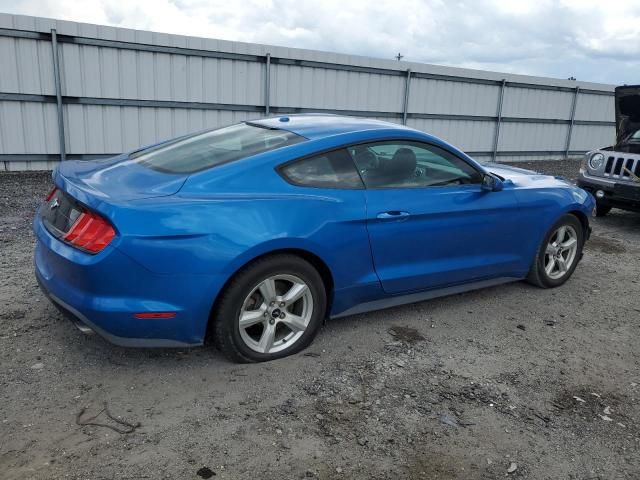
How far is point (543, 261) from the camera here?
5035 millimetres

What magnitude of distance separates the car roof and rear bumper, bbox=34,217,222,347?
4.38 feet

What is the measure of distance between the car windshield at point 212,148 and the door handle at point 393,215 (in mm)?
727

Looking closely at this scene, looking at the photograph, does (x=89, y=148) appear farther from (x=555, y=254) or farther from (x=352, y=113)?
(x=555, y=254)

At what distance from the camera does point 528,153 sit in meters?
16.8

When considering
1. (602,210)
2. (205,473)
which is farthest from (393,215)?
(602,210)

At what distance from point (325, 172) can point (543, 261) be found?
8.08 feet

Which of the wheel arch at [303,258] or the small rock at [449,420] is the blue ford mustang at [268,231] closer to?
the wheel arch at [303,258]

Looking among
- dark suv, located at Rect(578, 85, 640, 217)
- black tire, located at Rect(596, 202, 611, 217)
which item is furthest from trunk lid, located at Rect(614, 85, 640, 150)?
black tire, located at Rect(596, 202, 611, 217)

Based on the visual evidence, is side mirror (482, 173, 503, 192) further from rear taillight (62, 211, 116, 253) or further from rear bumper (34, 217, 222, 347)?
rear taillight (62, 211, 116, 253)

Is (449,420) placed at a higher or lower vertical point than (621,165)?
lower

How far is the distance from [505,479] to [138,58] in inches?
380

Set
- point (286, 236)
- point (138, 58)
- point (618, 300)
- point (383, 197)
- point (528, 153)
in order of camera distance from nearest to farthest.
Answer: point (286, 236) < point (383, 197) < point (618, 300) < point (138, 58) < point (528, 153)

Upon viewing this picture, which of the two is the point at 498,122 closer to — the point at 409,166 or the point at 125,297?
the point at 409,166

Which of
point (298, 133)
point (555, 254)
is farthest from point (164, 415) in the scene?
point (555, 254)
